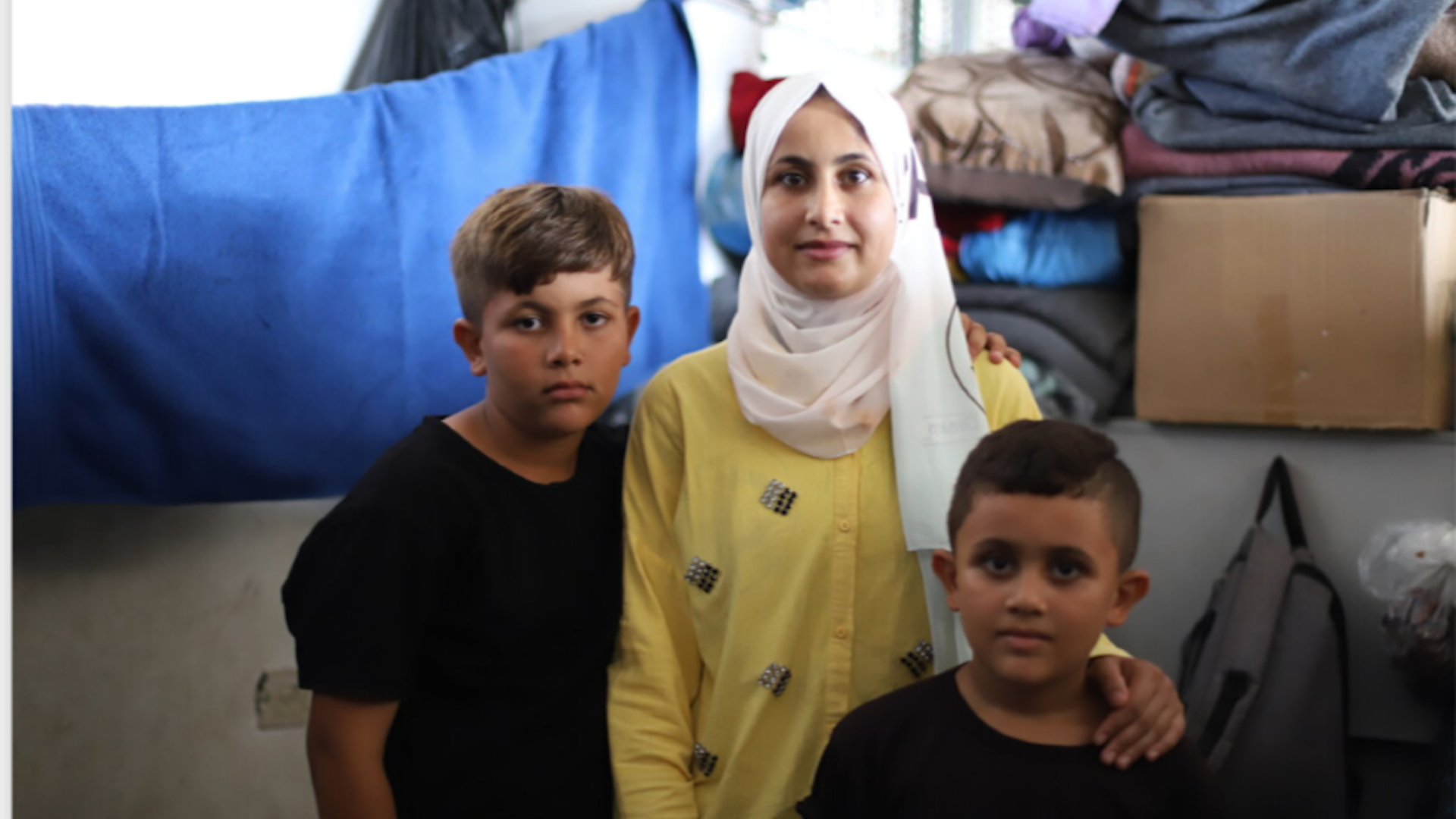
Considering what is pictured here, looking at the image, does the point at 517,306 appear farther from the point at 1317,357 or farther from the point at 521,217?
the point at 1317,357

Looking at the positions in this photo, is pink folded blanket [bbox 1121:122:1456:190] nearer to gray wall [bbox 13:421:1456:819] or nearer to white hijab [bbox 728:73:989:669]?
gray wall [bbox 13:421:1456:819]

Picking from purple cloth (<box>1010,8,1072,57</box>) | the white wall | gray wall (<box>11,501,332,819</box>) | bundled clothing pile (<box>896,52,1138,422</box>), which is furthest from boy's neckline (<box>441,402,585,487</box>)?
purple cloth (<box>1010,8,1072,57</box>)

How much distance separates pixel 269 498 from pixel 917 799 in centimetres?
111

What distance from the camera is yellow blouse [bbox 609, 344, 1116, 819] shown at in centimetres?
110

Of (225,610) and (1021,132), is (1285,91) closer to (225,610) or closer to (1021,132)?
(1021,132)

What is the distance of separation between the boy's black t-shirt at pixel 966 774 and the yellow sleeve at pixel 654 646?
0.21 metres

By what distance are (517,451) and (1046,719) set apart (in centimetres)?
56

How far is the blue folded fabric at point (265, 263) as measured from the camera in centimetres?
141

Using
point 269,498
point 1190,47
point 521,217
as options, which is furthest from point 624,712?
point 1190,47

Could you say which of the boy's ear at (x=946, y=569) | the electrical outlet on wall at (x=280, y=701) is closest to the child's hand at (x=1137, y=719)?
the boy's ear at (x=946, y=569)

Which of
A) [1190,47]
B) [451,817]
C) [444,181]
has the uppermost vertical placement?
[1190,47]

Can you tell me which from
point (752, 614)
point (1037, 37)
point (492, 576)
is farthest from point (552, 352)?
point (1037, 37)

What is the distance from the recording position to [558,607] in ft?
3.67

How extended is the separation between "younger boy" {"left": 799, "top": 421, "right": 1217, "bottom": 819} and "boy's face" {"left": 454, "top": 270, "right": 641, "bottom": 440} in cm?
38
